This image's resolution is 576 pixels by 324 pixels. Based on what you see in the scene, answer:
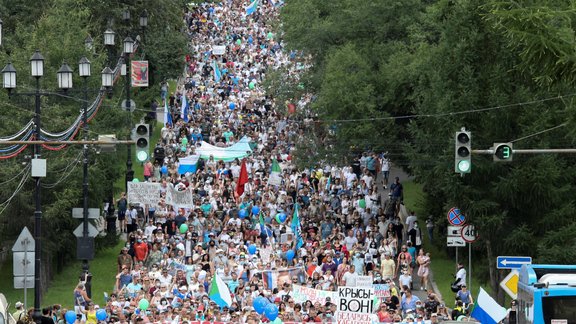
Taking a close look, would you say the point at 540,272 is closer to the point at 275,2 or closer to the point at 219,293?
the point at 219,293

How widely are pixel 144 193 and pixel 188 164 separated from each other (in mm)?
10022

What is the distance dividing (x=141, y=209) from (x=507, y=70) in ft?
40.9

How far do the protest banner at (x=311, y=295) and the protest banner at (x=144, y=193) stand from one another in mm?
11110

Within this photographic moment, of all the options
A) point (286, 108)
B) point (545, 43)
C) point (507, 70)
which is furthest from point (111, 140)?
point (286, 108)

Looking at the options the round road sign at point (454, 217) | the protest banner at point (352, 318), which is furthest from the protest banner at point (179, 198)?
the protest banner at point (352, 318)

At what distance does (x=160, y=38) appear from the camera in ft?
258

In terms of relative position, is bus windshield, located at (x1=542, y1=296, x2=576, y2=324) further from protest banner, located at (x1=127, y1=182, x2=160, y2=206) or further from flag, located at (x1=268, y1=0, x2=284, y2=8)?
flag, located at (x1=268, y1=0, x2=284, y2=8)

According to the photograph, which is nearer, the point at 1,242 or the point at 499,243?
the point at 499,243

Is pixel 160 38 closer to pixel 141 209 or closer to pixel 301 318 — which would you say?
pixel 141 209

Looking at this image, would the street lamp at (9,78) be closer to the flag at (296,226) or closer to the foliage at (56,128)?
the foliage at (56,128)

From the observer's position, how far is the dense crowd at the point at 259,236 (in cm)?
Result: 3709

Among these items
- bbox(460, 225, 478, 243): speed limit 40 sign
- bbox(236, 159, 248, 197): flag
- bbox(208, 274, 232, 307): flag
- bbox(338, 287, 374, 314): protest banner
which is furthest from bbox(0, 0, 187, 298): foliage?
bbox(338, 287, 374, 314): protest banner

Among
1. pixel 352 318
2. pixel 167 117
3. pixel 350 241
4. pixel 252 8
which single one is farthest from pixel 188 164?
pixel 252 8

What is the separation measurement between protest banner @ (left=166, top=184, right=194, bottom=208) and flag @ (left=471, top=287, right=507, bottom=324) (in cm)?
1870
